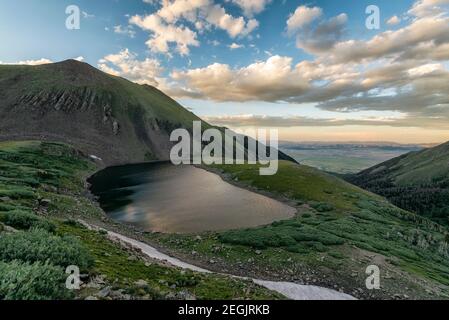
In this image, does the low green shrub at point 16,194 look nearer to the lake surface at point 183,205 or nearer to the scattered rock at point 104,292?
the lake surface at point 183,205

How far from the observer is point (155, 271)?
22109mm

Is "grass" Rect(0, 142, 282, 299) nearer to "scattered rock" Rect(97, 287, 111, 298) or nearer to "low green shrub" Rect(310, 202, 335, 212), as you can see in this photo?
"scattered rock" Rect(97, 287, 111, 298)

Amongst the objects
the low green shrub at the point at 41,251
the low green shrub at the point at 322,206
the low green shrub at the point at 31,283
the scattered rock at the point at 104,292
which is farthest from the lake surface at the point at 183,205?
the low green shrub at the point at 31,283

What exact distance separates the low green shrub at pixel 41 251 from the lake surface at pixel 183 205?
30601 mm

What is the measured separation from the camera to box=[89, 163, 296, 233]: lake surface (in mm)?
53719

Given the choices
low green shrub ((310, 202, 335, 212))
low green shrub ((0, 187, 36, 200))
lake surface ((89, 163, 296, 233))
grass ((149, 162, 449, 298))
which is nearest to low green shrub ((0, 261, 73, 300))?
grass ((149, 162, 449, 298))

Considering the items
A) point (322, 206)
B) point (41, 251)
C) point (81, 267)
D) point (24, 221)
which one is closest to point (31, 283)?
point (41, 251)

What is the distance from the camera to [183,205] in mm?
69312

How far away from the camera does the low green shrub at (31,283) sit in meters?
11.3

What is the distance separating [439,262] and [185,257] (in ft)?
143
